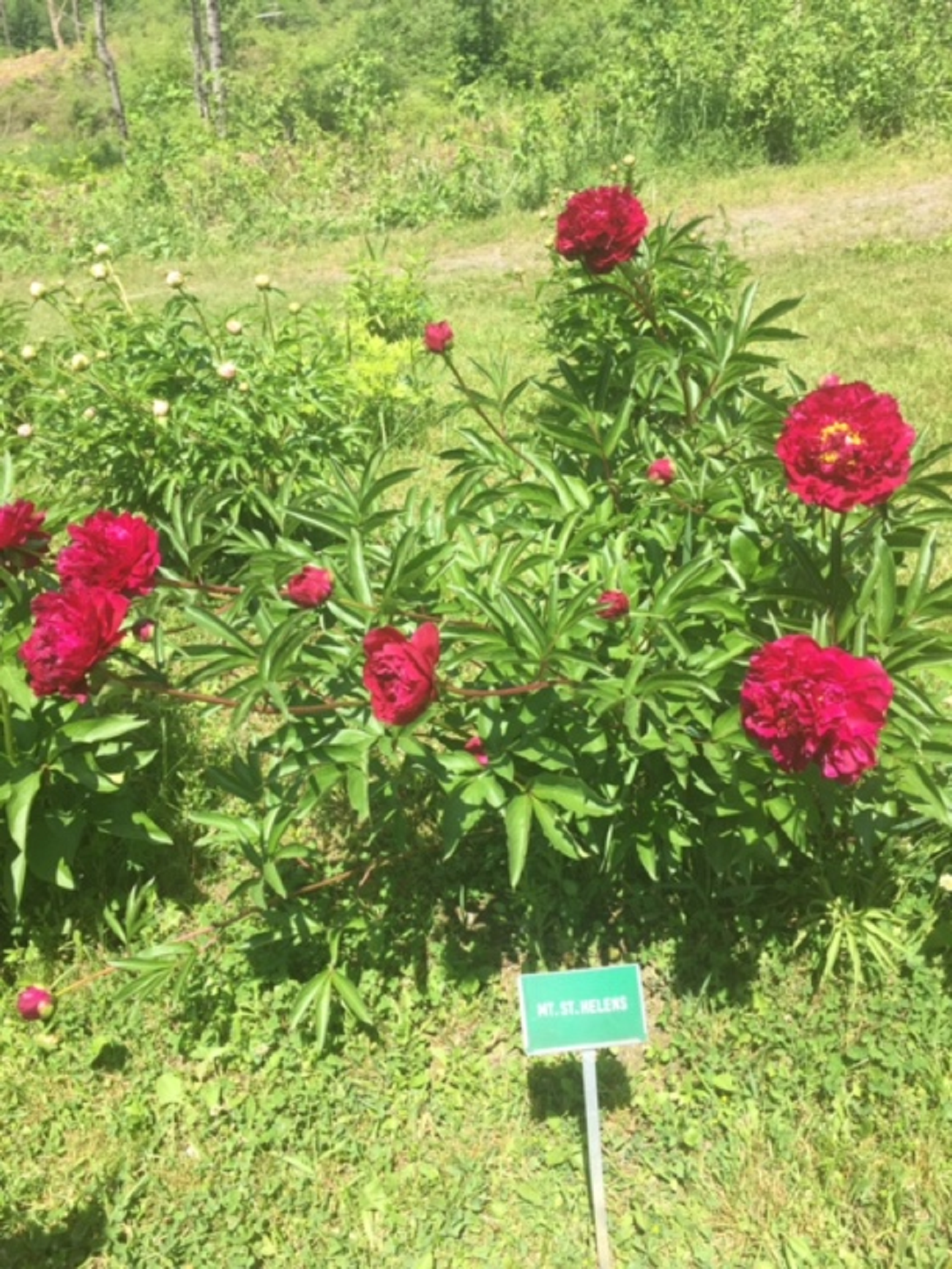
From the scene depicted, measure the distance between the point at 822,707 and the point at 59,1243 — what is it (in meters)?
1.71

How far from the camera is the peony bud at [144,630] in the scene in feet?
6.11

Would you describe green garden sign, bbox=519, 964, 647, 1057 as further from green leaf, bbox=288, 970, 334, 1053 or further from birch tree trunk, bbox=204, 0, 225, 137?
birch tree trunk, bbox=204, 0, 225, 137

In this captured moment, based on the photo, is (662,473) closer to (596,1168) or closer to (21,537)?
(21,537)

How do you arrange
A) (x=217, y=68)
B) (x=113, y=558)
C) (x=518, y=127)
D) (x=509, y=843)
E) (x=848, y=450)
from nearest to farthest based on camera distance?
1. (x=848, y=450)
2. (x=113, y=558)
3. (x=509, y=843)
4. (x=518, y=127)
5. (x=217, y=68)

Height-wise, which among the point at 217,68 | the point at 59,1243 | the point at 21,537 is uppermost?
the point at 217,68

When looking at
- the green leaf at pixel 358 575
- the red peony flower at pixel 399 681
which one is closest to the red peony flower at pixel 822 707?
the red peony flower at pixel 399 681

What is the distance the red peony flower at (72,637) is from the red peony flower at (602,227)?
108cm

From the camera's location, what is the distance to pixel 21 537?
179 centimetres

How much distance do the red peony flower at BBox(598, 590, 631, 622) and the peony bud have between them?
0.81 meters

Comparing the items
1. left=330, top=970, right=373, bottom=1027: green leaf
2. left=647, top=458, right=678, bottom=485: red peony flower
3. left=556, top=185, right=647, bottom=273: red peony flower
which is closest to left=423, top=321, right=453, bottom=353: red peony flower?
left=556, top=185, right=647, bottom=273: red peony flower

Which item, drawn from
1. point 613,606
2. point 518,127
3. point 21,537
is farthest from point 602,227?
point 518,127

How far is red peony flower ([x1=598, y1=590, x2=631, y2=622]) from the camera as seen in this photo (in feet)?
6.07

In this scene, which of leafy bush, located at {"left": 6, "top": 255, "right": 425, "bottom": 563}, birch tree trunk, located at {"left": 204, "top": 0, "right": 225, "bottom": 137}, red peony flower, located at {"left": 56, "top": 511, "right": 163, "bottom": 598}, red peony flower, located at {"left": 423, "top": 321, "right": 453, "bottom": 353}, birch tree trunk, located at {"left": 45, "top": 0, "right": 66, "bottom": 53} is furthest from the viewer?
birch tree trunk, located at {"left": 45, "top": 0, "right": 66, "bottom": 53}

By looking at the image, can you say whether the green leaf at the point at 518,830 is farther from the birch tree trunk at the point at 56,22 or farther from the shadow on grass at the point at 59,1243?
the birch tree trunk at the point at 56,22
